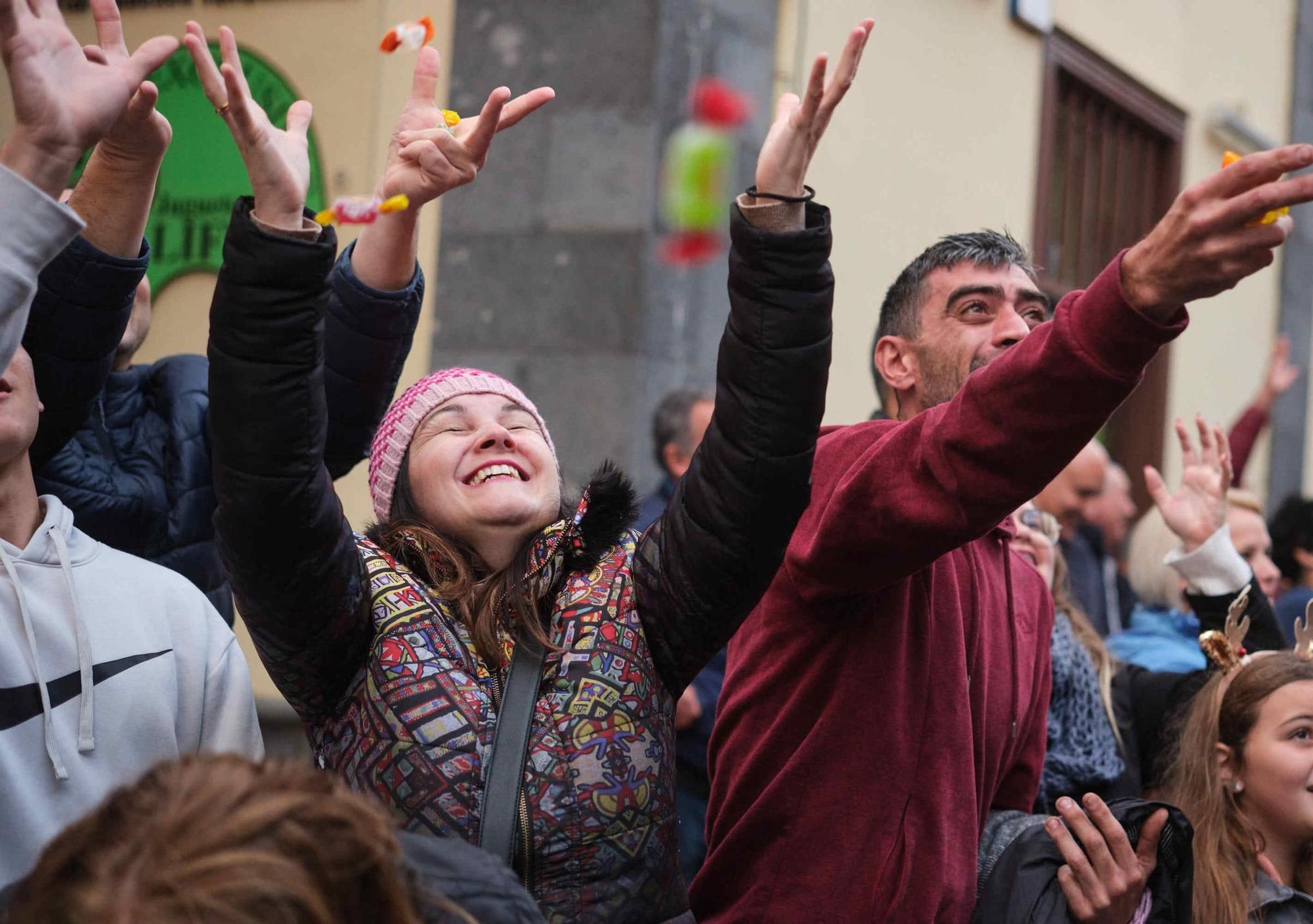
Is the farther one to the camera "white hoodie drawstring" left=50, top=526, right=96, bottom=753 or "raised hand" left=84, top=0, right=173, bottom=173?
"raised hand" left=84, top=0, right=173, bottom=173

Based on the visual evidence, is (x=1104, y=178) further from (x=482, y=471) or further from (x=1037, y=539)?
(x=482, y=471)

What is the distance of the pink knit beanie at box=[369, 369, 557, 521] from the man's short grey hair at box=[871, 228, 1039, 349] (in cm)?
75

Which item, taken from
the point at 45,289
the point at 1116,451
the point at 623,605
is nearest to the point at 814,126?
the point at 623,605

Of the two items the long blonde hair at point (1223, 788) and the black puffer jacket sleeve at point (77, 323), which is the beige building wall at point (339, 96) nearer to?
the black puffer jacket sleeve at point (77, 323)

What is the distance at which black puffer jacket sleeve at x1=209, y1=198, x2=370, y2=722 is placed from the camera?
187 centimetres

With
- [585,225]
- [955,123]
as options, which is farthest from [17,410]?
[955,123]

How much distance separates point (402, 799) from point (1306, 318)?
33.4ft

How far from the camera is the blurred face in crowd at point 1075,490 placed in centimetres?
513

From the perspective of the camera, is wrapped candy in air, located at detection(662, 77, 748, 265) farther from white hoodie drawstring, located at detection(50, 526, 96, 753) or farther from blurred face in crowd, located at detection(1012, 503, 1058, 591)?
white hoodie drawstring, located at detection(50, 526, 96, 753)

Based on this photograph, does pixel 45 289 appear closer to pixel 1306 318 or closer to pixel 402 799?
pixel 402 799

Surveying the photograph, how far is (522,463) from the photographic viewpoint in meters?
2.36

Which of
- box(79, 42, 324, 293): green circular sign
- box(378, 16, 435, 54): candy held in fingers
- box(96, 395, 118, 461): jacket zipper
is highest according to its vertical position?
box(79, 42, 324, 293): green circular sign

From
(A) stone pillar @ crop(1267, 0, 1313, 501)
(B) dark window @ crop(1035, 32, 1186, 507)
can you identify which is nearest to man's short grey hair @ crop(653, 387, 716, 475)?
(B) dark window @ crop(1035, 32, 1186, 507)

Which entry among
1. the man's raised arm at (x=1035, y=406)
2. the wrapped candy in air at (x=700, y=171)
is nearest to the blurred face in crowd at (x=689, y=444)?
the wrapped candy in air at (x=700, y=171)
